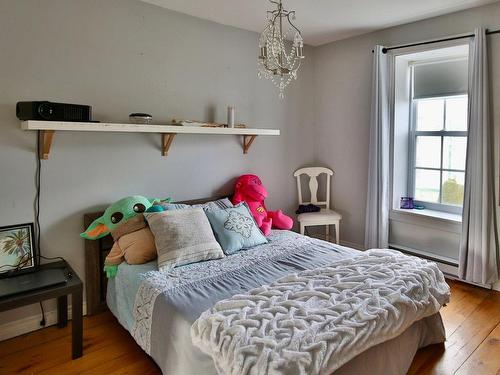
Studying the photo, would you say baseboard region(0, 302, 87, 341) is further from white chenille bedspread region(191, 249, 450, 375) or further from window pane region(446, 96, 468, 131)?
window pane region(446, 96, 468, 131)

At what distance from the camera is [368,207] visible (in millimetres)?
3557

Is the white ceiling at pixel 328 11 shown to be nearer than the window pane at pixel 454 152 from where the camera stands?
Yes

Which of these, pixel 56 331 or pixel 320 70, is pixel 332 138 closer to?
pixel 320 70

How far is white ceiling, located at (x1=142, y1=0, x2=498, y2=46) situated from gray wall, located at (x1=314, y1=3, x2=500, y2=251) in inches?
8.9

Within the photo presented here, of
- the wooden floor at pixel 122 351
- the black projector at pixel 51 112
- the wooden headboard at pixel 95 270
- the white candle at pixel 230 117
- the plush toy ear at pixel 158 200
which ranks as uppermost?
the white candle at pixel 230 117

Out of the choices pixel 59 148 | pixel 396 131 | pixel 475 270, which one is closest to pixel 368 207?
pixel 396 131

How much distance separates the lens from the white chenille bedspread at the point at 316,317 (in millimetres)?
1340

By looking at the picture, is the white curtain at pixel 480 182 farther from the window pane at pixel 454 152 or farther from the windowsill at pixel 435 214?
the window pane at pixel 454 152

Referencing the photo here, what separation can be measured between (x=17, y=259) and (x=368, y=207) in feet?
9.87

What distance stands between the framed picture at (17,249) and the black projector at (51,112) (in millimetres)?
717

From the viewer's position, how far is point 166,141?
284cm

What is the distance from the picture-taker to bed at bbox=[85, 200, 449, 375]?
1500 millimetres

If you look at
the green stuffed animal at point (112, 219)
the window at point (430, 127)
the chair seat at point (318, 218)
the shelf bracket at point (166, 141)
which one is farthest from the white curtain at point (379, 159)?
the green stuffed animal at point (112, 219)

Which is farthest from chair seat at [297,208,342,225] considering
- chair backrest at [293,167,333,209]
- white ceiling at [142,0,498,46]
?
white ceiling at [142,0,498,46]
